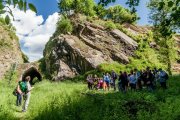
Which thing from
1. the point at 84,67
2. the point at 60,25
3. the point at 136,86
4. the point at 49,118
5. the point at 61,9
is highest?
the point at 61,9

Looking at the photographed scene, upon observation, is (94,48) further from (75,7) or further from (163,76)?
(163,76)

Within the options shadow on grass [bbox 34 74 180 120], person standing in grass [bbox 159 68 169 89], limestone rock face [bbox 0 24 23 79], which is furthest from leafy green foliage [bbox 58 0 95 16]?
shadow on grass [bbox 34 74 180 120]

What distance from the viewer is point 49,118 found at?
13398 millimetres

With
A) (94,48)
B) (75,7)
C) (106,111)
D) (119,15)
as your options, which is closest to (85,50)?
(94,48)

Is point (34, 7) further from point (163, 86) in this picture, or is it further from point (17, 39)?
point (17, 39)

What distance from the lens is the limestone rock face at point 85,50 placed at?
2196 inches

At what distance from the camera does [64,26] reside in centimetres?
6141

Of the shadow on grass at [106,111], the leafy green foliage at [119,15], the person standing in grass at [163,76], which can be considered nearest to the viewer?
the shadow on grass at [106,111]

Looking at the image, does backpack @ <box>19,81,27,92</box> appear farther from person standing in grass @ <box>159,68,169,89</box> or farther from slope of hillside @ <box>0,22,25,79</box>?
slope of hillside @ <box>0,22,25,79</box>

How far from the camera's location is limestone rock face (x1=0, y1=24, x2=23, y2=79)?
200ft

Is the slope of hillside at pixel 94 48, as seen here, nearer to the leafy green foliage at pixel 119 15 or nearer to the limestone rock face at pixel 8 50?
the leafy green foliage at pixel 119 15

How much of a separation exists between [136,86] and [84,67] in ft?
95.1

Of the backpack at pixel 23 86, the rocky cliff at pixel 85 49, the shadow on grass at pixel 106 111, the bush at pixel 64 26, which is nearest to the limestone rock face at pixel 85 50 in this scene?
the rocky cliff at pixel 85 49

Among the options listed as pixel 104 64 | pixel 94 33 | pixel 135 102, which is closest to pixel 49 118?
pixel 135 102
